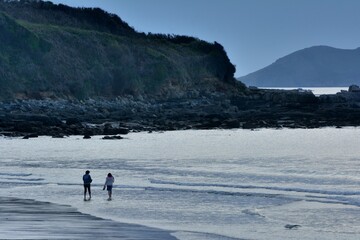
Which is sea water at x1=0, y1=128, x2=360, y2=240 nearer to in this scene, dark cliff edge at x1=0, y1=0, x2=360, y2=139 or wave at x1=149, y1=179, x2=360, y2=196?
wave at x1=149, y1=179, x2=360, y2=196

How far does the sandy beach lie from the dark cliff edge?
38.4 m

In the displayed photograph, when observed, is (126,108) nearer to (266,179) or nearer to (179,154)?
(179,154)

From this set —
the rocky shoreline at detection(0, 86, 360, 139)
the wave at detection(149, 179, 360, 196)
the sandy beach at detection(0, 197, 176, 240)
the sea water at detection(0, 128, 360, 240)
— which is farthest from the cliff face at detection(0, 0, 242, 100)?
the sandy beach at detection(0, 197, 176, 240)

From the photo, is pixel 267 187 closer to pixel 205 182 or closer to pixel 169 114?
pixel 205 182

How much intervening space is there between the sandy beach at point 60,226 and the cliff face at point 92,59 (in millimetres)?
70518

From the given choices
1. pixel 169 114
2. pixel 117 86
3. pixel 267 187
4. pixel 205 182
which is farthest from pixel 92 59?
pixel 267 187

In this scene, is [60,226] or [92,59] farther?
[92,59]

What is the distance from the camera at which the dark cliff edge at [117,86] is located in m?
78.9

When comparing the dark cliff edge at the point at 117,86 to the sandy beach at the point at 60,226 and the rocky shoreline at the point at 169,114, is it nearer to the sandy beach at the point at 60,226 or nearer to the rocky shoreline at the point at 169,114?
the rocky shoreline at the point at 169,114

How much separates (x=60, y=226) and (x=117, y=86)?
8757cm

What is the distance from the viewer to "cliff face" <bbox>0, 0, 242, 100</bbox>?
10031 cm

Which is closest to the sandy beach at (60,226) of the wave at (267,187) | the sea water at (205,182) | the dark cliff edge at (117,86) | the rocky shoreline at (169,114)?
the sea water at (205,182)

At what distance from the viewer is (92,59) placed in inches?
4350

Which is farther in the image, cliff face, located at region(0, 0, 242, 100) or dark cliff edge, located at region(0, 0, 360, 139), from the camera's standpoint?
cliff face, located at region(0, 0, 242, 100)
